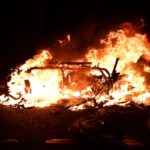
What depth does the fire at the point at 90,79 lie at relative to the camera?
12.7 meters

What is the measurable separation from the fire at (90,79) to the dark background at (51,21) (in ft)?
7.83

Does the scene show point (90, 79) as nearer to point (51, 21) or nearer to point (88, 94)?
point (88, 94)

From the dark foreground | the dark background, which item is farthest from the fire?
the dark background

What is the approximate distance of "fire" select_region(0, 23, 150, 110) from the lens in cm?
1270

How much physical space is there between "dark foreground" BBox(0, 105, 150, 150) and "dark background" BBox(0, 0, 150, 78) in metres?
6.07

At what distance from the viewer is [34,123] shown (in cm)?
1038

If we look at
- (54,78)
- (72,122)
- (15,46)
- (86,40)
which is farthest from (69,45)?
(72,122)

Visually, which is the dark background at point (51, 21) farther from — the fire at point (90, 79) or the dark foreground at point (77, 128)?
the dark foreground at point (77, 128)

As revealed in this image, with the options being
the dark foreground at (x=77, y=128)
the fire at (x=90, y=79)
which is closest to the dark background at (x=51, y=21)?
the fire at (x=90, y=79)

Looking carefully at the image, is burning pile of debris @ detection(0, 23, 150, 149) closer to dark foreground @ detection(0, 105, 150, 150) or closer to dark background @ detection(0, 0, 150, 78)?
dark foreground @ detection(0, 105, 150, 150)

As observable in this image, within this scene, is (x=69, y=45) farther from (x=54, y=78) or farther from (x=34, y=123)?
(x=34, y=123)

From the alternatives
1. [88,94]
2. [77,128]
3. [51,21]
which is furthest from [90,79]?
[51,21]

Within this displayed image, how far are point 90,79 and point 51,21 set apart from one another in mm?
7258

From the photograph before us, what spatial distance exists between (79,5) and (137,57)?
5674mm
